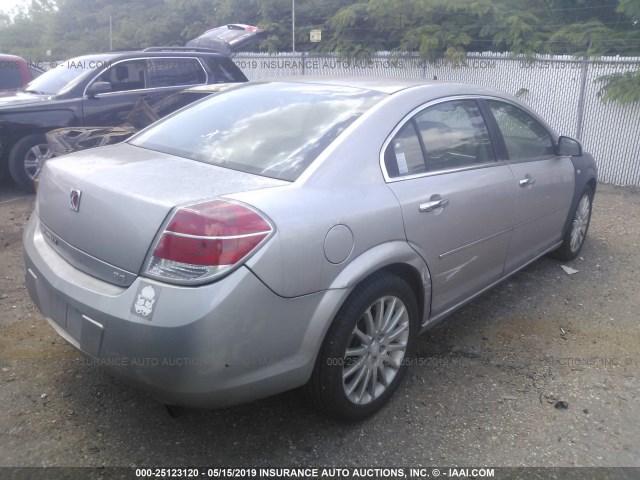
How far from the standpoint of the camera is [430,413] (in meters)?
3.01

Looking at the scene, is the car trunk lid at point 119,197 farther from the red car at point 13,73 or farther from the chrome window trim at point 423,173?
the red car at point 13,73

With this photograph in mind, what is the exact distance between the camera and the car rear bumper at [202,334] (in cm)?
217

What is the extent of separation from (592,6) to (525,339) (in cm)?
973

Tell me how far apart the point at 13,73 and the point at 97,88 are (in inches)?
109

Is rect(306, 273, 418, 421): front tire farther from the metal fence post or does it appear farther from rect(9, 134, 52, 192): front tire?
the metal fence post

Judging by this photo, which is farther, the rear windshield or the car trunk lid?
the rear windshield

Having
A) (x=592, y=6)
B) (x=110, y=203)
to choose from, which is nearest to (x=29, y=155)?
(x=110, y=203)

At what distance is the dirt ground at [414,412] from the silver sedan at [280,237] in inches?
9.9

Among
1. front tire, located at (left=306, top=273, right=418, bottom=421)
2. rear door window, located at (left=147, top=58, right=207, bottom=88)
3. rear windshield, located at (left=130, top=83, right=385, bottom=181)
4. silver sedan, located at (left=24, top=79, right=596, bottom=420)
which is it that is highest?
rear door window, located at (left=147, top=58, right=207, bottom=88)

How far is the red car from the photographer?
907 centimetres

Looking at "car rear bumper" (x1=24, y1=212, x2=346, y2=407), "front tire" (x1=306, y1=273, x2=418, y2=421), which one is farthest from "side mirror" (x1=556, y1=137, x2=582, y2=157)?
"car rear bumper" (x1=24, y1=212, x2=346, y2=407)

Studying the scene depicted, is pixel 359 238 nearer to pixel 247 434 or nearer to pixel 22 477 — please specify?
pixel 247 434

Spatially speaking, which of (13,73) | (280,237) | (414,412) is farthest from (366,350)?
(13,73)

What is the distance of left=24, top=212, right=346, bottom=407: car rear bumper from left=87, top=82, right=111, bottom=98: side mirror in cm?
553
